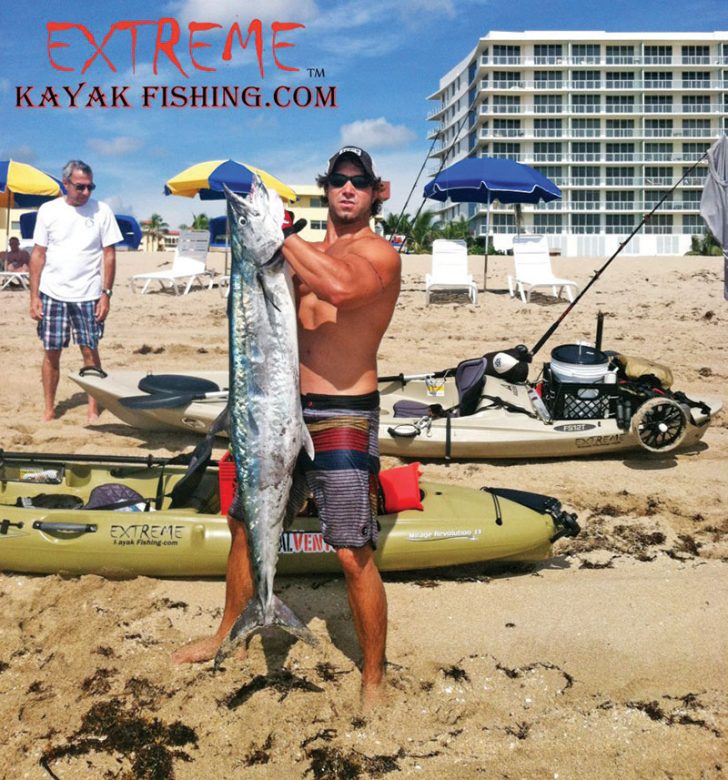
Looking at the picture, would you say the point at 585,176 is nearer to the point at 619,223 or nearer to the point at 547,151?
the point at 547,151

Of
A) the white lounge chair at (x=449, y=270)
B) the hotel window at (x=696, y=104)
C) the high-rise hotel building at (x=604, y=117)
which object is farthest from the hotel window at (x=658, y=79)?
the white lounge chair at (x=449, y=270)

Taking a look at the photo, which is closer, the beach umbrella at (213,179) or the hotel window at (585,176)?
the beach umbrella at (213,179)

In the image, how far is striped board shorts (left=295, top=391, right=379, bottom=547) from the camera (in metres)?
3.28

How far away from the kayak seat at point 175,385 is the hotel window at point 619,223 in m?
74.3

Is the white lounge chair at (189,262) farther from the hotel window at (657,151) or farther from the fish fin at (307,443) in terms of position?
the hotel window at (657,151)

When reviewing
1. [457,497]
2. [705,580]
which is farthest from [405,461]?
[705,580]

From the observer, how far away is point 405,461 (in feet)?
23.0

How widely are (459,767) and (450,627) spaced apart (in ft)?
3.60

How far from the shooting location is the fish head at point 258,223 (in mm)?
3006

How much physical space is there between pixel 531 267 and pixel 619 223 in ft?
214

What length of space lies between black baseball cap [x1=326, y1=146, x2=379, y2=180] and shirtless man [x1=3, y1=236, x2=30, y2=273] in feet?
59.5

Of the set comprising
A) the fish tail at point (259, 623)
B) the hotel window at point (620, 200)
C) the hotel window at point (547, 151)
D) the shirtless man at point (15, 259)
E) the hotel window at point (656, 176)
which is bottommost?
the fish tail at point (259, 623)

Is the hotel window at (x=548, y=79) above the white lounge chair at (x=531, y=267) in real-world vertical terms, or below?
above

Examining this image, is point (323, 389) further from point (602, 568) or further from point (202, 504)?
point (602, 568)
